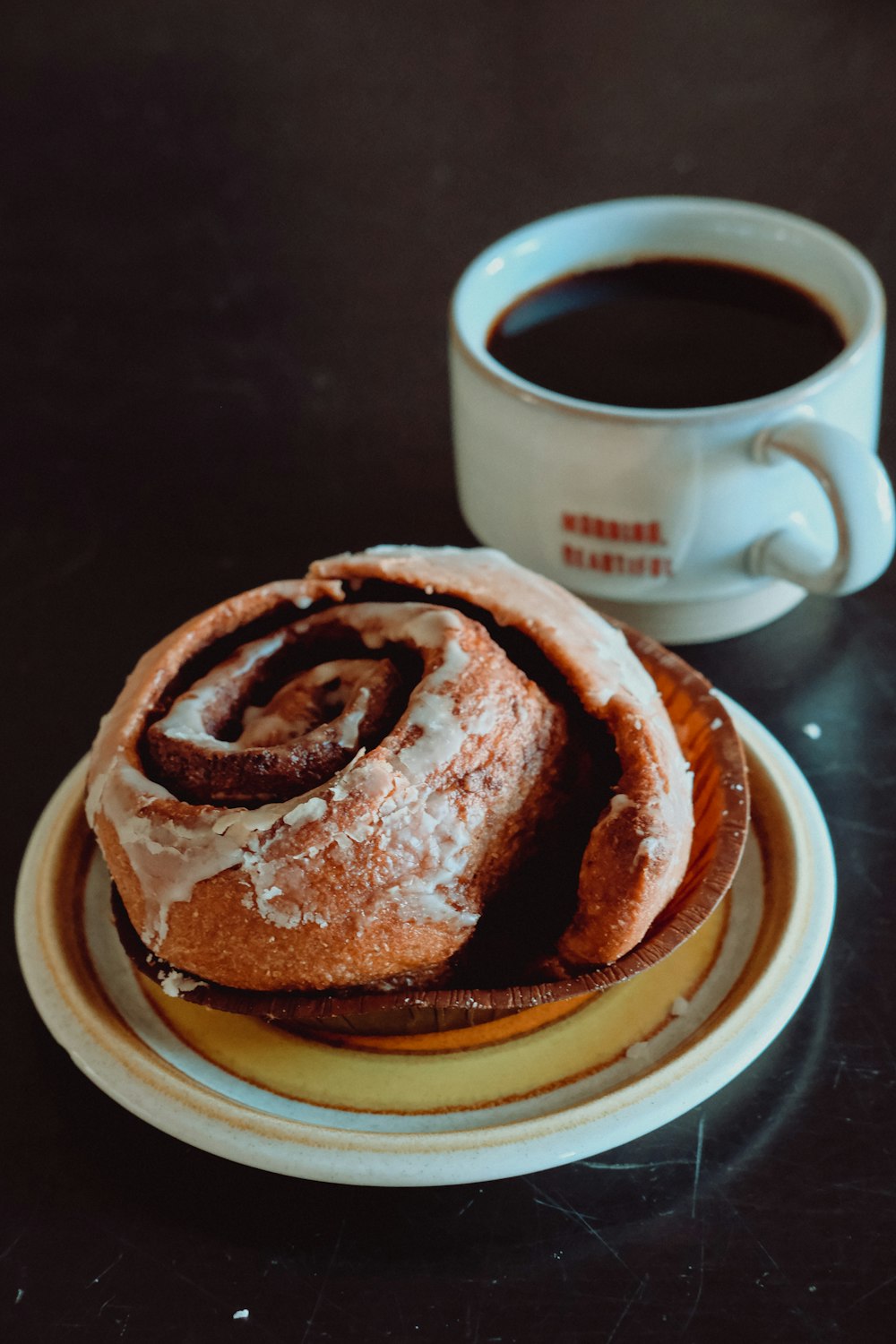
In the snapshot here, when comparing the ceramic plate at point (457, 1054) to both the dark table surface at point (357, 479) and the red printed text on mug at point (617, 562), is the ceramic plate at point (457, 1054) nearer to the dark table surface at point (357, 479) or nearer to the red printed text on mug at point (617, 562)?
the dark table surface at point (357, 479)

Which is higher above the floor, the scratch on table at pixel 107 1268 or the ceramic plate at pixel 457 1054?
the ceramic plate at pixel 457 1054

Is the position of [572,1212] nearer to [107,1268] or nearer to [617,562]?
[107,1268]

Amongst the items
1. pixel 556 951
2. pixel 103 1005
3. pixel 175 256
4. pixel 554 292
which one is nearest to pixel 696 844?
pixel 556 951

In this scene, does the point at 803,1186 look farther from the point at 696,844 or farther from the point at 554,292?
the point at 554,292

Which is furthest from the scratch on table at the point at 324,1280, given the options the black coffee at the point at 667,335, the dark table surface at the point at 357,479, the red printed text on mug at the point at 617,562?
the black coffee at the point at 667,335

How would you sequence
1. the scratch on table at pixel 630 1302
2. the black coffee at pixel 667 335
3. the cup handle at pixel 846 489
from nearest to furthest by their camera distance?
the scratch on table at pixel 630 1302 < the cup handle at pixel 846 489 < the black coffee at pixel 667 335

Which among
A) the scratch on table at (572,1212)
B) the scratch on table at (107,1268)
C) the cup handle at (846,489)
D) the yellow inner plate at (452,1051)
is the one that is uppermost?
the cup handle at (846,489)

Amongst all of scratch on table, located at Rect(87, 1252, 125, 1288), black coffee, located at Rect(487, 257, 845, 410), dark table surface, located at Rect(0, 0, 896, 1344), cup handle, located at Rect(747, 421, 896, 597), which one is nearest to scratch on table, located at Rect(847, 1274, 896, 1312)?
dark table surface, located at Rect(0, 0, 896, 1344)
